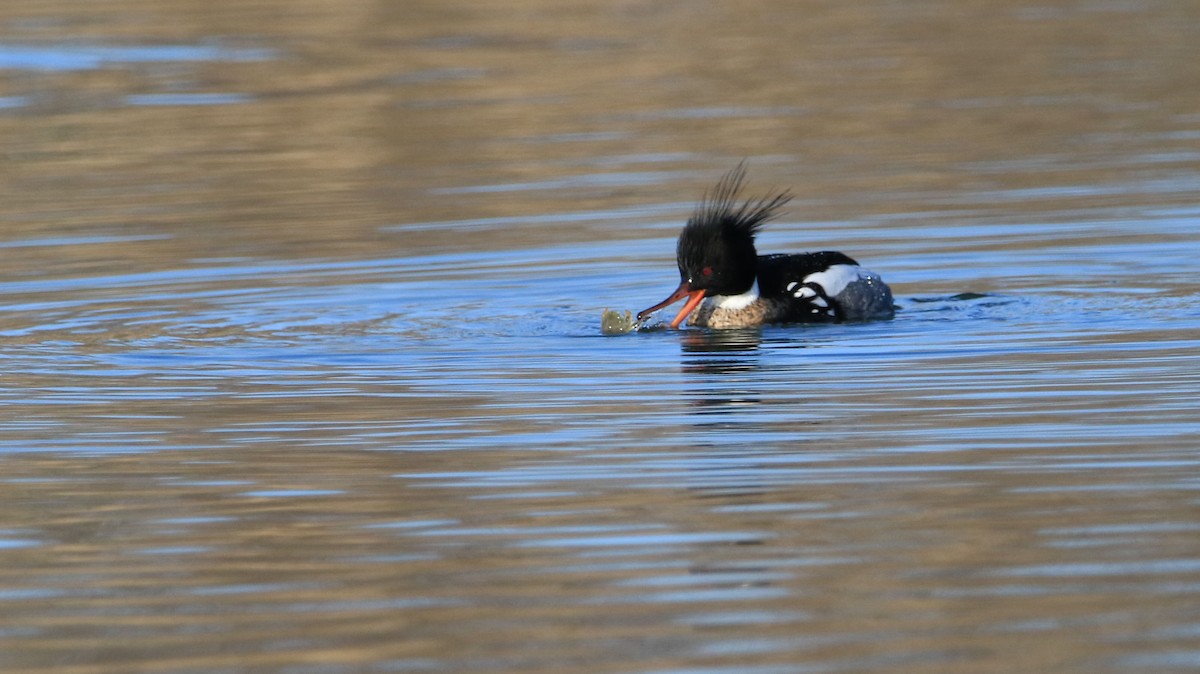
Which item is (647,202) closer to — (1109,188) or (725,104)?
(1109,188)

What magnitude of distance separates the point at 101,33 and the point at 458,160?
37.9 feet

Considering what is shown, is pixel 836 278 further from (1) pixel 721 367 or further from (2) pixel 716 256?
(1) pixel 721 367

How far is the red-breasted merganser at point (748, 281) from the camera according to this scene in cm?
1188

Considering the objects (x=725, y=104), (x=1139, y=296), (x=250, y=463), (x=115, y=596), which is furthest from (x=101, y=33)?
(x=115, y=596)

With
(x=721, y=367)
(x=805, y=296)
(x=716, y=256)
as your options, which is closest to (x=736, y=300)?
(x=716, y=256)

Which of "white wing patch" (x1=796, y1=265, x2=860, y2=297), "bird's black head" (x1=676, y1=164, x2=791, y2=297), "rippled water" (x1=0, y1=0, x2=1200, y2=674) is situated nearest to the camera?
"rippled water" (x1=0, y1=0, x2=1200, y2=674)

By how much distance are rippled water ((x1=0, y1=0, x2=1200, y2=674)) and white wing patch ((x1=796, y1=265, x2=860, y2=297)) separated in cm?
21

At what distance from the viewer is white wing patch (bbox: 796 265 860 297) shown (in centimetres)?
1173

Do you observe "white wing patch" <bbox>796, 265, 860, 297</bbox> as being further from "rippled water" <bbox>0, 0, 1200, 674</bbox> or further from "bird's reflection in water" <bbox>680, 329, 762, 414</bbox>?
"bird's reflection in water" <bbox>680, 329, 762, 414</bbox>

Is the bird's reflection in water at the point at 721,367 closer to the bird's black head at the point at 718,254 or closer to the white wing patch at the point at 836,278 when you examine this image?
the bird's black head at the point at 718,254

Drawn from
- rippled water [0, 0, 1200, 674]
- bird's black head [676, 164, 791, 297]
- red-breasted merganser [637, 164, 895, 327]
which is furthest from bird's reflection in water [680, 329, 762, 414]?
bird's black head [676, 164, 791, 297]

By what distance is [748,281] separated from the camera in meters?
12.2

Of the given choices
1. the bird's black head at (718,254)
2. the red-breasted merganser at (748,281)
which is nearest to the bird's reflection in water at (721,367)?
the red-breasted merganser at (748,281)

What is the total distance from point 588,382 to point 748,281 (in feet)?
7.06
